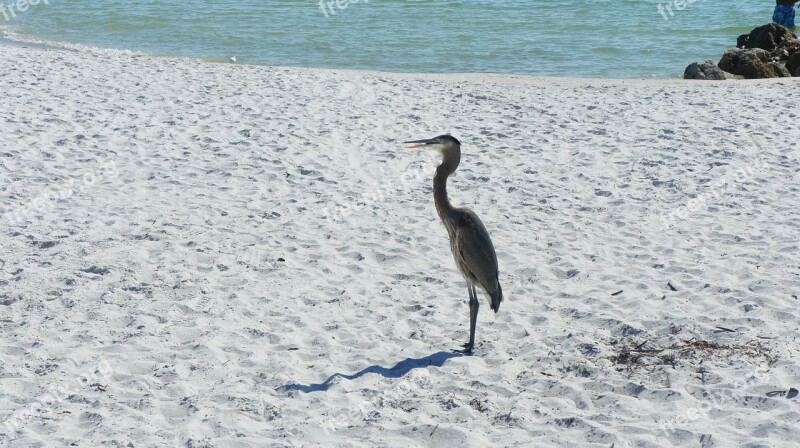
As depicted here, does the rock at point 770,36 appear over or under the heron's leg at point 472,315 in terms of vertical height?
over

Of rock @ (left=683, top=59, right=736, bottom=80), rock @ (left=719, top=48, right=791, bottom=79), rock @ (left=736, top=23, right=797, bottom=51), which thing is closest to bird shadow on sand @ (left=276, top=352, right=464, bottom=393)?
rock @ (left=683, top=59, right=736, bottom=80)

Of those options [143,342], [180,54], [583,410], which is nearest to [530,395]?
[583,410]

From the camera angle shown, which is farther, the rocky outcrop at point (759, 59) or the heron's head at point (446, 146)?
the rocky outcrop at point (759, 59)

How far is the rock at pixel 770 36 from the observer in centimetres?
2164

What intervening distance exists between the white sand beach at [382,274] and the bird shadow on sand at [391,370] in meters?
0.02

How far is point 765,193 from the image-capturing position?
381 inches

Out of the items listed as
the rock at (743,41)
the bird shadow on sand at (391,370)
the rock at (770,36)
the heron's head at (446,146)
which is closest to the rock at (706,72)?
the rock at (770,36)

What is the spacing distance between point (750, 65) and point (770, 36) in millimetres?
4055

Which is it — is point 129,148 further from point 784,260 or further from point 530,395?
point 784,260

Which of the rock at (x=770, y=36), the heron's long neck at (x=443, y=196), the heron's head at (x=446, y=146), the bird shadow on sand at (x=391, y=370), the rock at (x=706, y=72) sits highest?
the heron's head at (x=446, y=146)

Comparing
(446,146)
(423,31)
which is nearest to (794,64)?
(423,31)

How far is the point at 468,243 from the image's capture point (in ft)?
20.3

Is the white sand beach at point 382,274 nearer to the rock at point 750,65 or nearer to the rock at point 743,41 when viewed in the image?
the rock at point 750,65

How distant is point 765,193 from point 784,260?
6.66 feet
